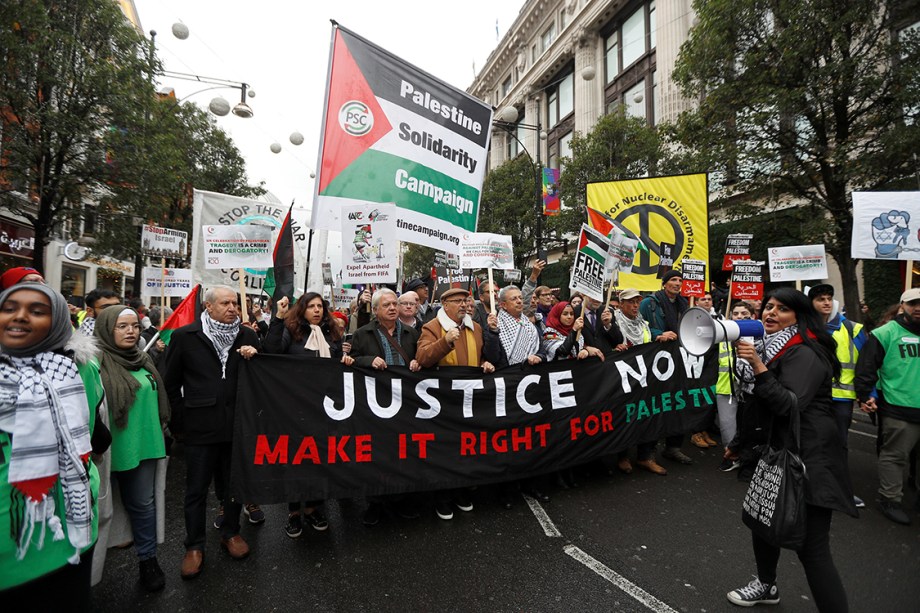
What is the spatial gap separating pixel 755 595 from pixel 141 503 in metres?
3.74

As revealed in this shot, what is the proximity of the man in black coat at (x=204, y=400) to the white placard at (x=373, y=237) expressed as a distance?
3.68ft

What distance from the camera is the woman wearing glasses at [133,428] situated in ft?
9.34

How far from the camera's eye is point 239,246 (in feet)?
14.7

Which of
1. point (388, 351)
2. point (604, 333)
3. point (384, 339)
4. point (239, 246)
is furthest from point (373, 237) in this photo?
point (604, 333)

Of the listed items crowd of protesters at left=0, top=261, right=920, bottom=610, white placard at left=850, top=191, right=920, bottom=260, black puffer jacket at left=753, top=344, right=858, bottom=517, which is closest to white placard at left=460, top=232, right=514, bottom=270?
crowd of protesters at left=0, top=261, right=920, bottom=610

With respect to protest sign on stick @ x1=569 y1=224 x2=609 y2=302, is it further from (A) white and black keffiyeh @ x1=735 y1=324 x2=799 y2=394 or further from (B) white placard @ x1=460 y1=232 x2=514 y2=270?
(A) white and black keffiyeh @ x1=735 y1=324 x2=799 y2=394

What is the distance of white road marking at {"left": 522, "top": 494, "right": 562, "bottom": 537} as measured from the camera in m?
3.65

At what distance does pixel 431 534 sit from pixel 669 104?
20.8m

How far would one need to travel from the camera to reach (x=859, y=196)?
5.59 metres

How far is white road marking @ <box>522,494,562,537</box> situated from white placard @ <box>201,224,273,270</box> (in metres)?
3.29

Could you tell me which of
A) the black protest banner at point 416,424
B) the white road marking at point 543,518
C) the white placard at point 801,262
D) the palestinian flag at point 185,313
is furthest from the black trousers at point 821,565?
the white placard at point 801,262

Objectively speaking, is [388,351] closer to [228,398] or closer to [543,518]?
[228,398]

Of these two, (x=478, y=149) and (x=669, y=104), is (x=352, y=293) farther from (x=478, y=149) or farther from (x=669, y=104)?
(x=669, y=104)

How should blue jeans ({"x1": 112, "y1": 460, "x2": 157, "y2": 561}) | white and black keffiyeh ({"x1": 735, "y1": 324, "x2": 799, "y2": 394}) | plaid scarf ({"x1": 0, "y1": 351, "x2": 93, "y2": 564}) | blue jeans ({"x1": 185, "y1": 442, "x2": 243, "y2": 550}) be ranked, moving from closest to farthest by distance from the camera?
plaid scarf ({"x1": 0, "y1": 351, "x2": 93, "y2": 564}), white and black keffiyeh ({"x1": 735, "y1": 324, "x2": 799, "y2": 394}), blue jeans ({"x1": 112, "y1": 460, "x2": 157, "y2": 561}), blue jeans ({"x1": 185, "y1": 442, "x2": 243, "y2": 550})
